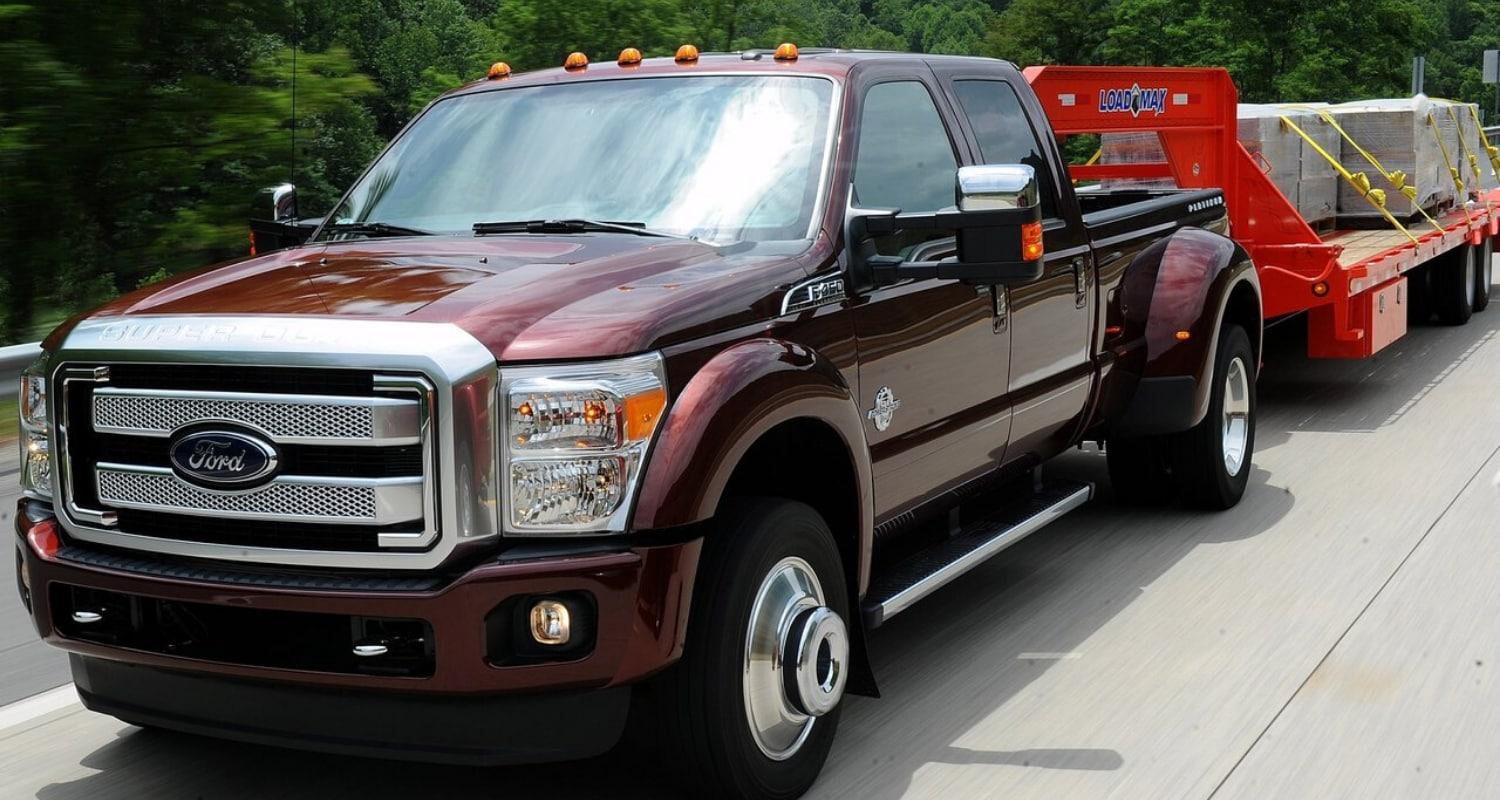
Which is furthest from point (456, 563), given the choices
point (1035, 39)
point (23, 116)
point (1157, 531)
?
point (1035, 39)

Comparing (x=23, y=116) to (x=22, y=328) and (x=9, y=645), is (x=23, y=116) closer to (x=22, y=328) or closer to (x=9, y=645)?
(x=22, y=328)

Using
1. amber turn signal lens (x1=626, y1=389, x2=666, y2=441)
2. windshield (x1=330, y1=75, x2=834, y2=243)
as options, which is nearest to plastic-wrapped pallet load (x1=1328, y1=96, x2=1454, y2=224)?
windshield (x1=330, y1=75, x2=834, y2=243)

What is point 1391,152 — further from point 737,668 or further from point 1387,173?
point 737,668

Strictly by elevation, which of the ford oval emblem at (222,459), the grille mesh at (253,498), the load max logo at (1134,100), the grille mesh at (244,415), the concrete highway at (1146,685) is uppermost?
the load max logo at (1134,100)

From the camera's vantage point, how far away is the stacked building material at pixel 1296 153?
10.9 metres

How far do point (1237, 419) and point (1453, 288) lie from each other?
7.40 meters

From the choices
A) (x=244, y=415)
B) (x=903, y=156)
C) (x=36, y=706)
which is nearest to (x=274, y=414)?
(x=244, y=415)

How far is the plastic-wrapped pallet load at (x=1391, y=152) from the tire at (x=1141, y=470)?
595 centimetres

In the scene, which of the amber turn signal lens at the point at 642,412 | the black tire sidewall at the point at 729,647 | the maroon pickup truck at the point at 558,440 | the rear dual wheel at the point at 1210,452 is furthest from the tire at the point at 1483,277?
the amber turn signal lens at the point at 642,412

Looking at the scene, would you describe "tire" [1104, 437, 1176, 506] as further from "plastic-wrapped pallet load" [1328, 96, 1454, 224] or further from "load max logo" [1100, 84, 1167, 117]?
"plastic-wrapped pallet load" [1328, 96, 1454, 224]

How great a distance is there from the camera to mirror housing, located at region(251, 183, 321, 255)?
18.0 ft

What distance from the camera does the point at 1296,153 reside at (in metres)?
11.7

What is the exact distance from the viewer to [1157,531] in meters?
7.25

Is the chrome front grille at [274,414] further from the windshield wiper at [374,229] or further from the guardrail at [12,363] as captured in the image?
the guardrail at [12,363]
